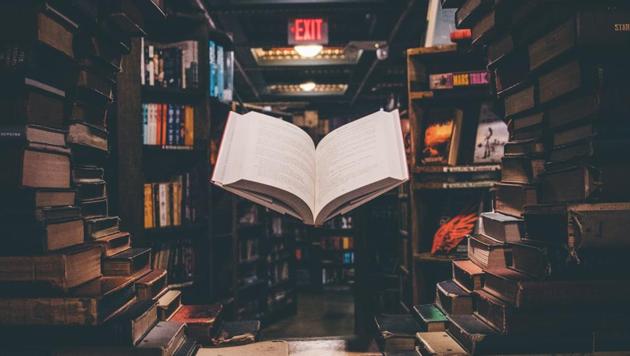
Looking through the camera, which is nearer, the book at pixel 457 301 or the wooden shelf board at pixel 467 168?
the book at pixel 457 301

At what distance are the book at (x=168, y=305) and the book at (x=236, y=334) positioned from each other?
13 cm

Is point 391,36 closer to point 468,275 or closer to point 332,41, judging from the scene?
point 332,41

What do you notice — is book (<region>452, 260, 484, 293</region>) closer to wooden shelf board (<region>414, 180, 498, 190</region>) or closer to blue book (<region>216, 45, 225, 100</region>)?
wooden shelf board (<region>414, 180, 498, 190</region>)

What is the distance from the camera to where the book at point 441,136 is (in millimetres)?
2588

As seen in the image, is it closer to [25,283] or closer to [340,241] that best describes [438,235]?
[25,283]

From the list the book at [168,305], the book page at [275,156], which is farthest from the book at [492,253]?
the book at [168,305]

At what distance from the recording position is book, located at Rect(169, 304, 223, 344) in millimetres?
1060

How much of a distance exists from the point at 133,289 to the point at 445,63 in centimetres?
236

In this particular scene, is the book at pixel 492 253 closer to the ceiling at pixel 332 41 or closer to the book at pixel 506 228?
the book at pixel 506 228

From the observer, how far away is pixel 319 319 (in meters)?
4.89

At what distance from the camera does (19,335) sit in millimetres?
766

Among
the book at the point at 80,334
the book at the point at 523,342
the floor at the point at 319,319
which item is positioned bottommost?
the floor at the point at 319,319

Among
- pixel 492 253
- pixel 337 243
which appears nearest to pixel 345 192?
pixel 492 253

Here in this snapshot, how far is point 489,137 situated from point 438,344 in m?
1.85
